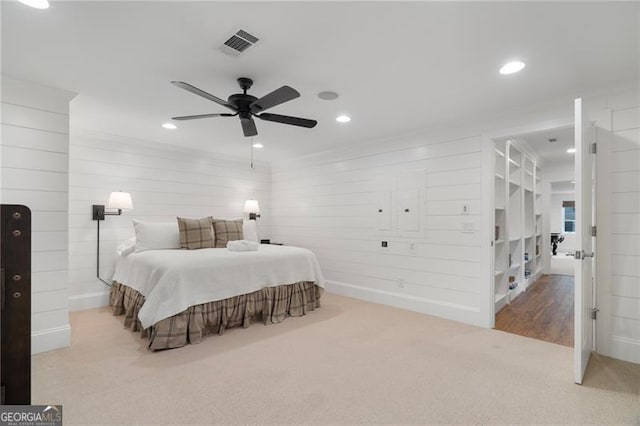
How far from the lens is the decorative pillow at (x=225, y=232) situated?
439 centimetres

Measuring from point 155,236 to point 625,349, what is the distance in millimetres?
5000

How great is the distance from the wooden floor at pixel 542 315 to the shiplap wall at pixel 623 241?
44 centimetres

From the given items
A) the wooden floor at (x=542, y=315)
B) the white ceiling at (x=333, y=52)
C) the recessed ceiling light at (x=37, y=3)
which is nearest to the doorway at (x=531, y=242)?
the wooden floor at (x=542, y=315)

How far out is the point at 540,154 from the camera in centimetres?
580

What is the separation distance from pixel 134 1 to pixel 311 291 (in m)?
3.43

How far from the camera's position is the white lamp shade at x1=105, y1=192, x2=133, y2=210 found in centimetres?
405

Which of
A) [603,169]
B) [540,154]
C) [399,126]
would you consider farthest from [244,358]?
[540,154]

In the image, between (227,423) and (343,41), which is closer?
(227,423)

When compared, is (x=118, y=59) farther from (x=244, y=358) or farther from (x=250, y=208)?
(x=250, y=208)

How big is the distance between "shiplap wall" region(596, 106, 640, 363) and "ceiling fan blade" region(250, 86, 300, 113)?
9.38 ft

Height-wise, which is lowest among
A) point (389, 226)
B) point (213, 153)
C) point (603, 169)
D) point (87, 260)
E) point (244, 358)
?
point (244, 358)

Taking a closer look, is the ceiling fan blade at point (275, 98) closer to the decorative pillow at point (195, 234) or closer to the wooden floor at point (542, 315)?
the decorative pillow at point (195, 234)

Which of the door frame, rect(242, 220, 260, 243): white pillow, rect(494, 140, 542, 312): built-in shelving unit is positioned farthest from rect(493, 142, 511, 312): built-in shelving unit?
rect(242, 220, 260, 243): white pillow

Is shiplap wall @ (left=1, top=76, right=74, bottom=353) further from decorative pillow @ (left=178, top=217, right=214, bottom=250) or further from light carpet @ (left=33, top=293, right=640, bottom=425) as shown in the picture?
decorative pillow @ (left=178, top=217, right=214, bottom=250)
